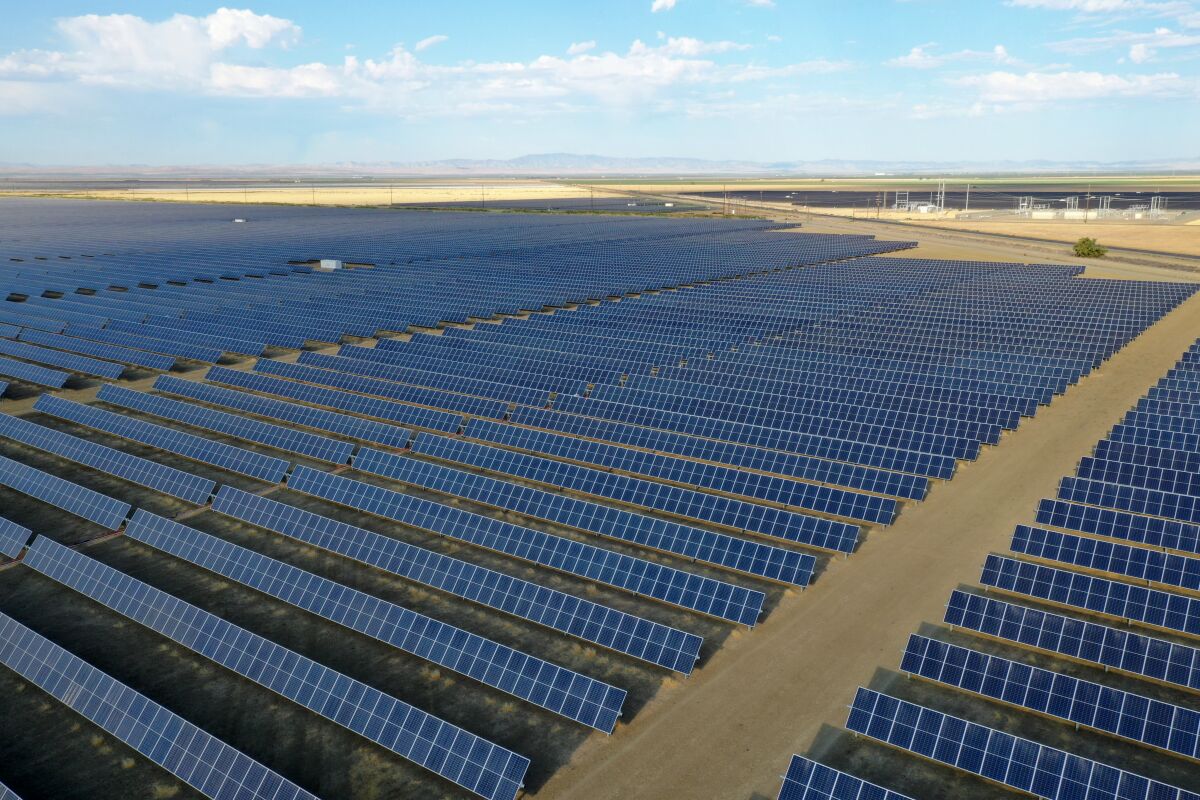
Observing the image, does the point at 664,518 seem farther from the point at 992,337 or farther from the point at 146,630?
the point at 992,337

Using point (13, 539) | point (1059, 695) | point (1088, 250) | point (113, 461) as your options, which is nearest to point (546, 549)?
point (1059, 695)

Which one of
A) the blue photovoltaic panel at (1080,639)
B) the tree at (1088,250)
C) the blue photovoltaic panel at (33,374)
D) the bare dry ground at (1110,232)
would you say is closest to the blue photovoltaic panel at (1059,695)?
the blue photovoltaic panel at (1080,639)

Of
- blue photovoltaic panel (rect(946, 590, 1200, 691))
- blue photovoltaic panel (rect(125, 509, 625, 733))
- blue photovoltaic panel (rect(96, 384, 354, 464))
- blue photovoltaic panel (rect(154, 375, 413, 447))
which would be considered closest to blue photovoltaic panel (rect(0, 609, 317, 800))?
blue photovoltaic panel (rect(125, 509, 625, 733))

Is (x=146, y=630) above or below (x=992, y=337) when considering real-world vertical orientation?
below

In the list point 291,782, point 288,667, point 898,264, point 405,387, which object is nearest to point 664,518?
point 288,667

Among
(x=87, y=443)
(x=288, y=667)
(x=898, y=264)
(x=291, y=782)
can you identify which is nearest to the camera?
(x=291, y=782)

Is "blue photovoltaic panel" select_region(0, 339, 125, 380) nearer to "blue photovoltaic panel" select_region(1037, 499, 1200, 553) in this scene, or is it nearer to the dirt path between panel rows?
the dirt path between panel rows
